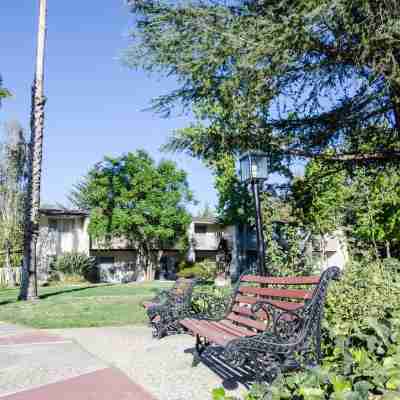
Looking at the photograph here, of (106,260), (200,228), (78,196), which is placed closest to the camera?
(106,260)

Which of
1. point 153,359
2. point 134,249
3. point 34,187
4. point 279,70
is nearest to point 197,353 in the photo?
point 153,359

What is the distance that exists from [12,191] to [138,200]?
9890mm

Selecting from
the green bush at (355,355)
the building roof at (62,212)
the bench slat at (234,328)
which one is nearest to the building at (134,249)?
the building roof at (62,212)

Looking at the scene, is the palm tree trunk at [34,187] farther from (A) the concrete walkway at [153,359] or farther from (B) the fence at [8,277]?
(B) the fence at [8,277]

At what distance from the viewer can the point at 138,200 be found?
35250mm

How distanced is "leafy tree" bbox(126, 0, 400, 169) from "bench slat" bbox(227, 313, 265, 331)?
11.3 ft

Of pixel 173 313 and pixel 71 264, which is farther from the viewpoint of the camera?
pixel 71 264

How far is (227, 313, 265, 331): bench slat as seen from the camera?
13.4 feet

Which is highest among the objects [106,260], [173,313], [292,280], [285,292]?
[292,280]

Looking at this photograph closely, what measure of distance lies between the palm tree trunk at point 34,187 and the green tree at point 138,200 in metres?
20.1

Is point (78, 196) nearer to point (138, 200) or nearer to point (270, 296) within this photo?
point (138, 200)

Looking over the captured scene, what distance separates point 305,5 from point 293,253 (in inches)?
173

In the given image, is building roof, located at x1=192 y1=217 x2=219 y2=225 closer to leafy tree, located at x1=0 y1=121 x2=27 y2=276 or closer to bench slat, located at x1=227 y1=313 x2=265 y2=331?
leafy tree, located at x1=0 y1=121 x2=27 y2=276

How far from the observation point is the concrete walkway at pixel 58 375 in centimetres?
374
